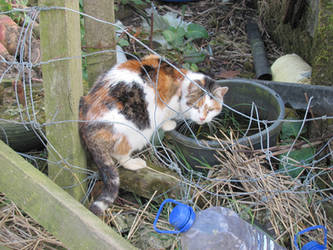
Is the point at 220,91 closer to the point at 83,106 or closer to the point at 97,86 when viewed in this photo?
the point at 97,86

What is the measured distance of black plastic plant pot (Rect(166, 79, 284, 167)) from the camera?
2.15m

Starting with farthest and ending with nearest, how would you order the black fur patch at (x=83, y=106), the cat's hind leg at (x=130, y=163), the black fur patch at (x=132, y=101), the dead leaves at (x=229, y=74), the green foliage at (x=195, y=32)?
1. the green foliage at (x=195, y=32)
2. the dead leaves at (x=229, y=74)
3. the cat's hind leg at (x=130, y=163)
4. the black fur patch at (x=132, y=101)
5. the black fur patch at (x=83, y=106)

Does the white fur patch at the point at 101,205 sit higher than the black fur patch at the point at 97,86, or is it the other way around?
the black fur patch at the point at 97,86

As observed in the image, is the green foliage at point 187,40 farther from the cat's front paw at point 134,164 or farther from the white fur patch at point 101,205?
the white fur patch at point 101,205

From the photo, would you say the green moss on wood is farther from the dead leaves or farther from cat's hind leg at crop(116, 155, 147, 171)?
cat's hind leg at crop(116, 155, 147, 171)

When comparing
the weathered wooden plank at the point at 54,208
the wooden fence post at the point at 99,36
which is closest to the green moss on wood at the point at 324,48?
the wooden fence post at the point at 99,36

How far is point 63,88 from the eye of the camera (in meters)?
1.74

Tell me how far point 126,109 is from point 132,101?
7 centimetres

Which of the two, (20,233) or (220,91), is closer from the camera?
(20,233)

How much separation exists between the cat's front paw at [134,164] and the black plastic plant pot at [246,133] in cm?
26

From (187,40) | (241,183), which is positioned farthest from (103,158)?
(187,40)

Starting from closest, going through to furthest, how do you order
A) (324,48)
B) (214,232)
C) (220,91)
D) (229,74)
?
(214,232)
(220,91)
(324,48)
(229,74)

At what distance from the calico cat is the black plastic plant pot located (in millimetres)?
201

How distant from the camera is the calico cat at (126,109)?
2.00 metres
